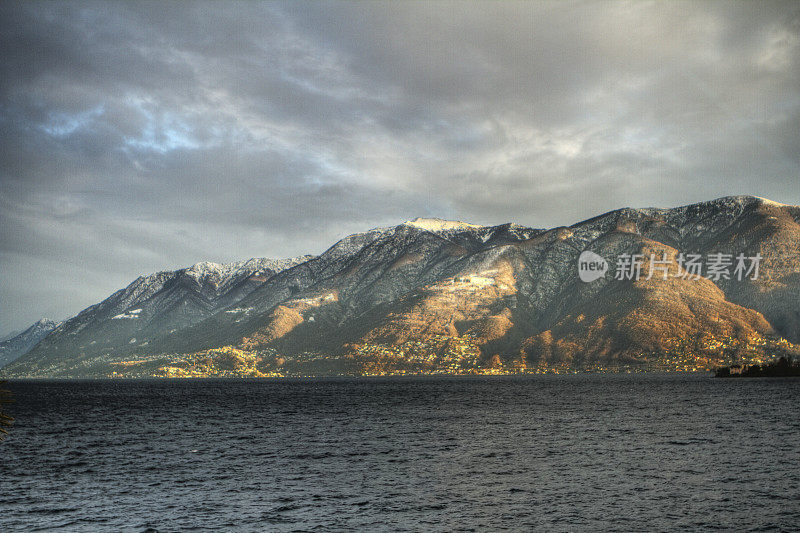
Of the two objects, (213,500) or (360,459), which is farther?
(360,459)

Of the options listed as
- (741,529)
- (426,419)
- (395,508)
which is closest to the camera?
(741,529)

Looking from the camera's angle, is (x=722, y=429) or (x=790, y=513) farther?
(x=722, y=429)

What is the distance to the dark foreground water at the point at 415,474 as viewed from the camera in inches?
1690

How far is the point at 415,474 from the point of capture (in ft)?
197

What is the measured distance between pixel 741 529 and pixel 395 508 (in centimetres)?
2385

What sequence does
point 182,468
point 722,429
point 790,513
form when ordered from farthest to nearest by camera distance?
point 722,429, point 182,468, point 790,513

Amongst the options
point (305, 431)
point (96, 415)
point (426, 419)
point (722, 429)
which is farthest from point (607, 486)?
point (96, 415)

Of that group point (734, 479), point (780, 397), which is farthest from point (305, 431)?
point (780, 397)

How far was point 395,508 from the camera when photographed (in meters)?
46.2

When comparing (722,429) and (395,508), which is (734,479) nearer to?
(395,508)

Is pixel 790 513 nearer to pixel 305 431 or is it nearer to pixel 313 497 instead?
pixel 313 497

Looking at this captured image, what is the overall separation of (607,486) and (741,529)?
14.3 meters

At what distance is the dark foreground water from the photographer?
42938 millimetres

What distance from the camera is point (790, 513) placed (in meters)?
42.6
